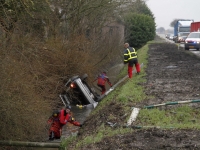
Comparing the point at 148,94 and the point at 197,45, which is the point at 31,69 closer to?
the point at 148,94

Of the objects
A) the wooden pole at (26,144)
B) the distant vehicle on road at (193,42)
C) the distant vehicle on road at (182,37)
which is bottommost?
the distant vehicle on road at (182,37)

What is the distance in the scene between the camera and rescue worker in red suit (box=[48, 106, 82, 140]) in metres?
11.4

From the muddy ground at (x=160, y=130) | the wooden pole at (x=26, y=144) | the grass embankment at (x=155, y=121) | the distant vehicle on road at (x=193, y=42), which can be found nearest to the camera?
the muddy ground at (x=160, y=130)

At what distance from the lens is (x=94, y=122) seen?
11.0 m

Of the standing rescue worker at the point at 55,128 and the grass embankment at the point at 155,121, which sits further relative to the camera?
the standing rescue worker at the point at 55,128

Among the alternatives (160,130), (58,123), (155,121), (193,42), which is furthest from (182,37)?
(160,130)

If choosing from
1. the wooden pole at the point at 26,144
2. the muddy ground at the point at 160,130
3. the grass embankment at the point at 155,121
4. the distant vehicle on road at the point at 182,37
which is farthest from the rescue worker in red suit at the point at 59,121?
the distant vehicle on road at the point at 182,37

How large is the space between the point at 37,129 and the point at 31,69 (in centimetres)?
286

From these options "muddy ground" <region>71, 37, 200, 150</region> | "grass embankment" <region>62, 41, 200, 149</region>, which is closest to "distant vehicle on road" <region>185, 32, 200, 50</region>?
"muddy ground" <region>71, 37, 200, 150</region>

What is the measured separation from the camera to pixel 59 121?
37.6 ft

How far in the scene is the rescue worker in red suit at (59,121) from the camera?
11.4 m

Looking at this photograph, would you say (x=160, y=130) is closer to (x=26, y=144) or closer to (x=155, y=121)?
(x=155, y=121)

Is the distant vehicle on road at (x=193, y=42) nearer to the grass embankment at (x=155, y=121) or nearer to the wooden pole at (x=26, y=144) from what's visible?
the grass embankment at (x=155, y=121)

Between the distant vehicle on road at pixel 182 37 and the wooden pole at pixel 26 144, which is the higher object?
the wooden pole at pixel 26 144
